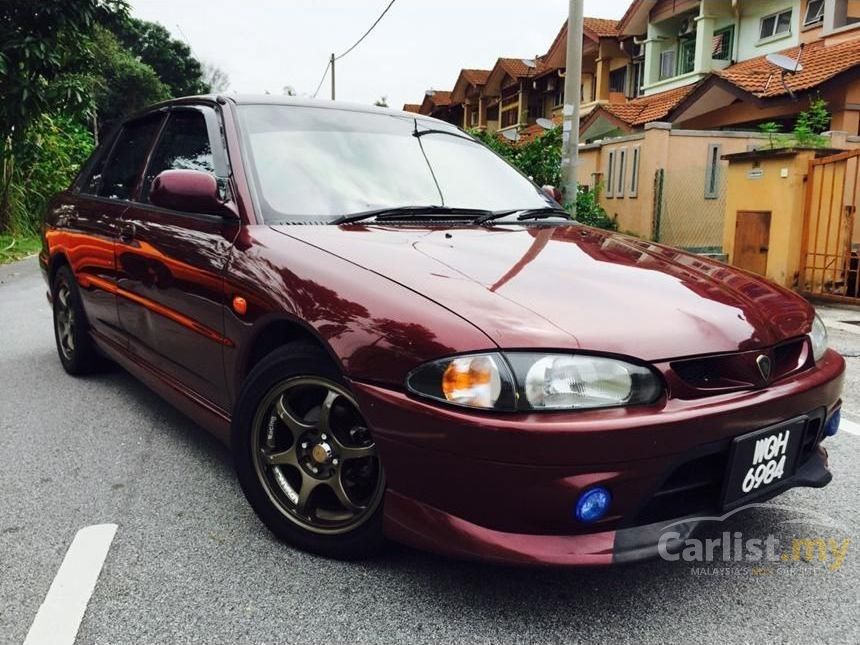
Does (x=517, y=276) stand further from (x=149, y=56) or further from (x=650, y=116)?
(x=149, y=56)

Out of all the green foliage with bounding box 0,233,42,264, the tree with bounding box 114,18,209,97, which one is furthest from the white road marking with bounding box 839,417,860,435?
the tree with bounding box 114,18,209,97

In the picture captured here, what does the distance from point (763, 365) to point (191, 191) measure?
1.91 m

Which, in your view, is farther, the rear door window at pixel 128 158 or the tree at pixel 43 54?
the tree at pixel 43 54

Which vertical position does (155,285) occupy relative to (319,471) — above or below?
above

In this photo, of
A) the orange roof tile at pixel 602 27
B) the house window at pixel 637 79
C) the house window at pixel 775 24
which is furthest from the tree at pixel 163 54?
the house window at pixel 775 24

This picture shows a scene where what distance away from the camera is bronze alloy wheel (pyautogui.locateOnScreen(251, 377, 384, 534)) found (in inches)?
85.1

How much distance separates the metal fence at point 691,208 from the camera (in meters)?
14.9

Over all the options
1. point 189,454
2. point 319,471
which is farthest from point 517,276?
point 189,454

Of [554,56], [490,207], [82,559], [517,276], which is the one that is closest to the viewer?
[517,276]

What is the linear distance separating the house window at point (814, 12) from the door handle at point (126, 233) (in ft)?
63.0

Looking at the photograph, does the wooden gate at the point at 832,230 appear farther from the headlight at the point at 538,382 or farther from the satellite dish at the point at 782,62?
the headlight at the point at 538,382

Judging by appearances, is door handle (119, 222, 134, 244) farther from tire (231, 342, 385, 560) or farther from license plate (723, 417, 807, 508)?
license plate (723, 417, 807, 508)

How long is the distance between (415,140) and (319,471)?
159 centimetres

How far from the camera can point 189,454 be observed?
3.22 m
